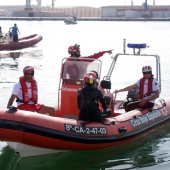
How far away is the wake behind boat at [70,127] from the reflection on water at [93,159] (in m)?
0.16

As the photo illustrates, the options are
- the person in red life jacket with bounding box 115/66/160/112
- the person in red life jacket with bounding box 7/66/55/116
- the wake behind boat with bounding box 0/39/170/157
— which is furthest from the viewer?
the person in red life jacket with bounding box 115/66/160/112

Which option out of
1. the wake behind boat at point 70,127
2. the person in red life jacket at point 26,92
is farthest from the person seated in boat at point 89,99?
the person in red life jacket at point 26,92

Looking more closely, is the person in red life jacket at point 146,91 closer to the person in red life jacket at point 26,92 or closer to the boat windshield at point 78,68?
the boat windshield at point 78,68

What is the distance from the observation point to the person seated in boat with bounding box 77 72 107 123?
8.45 metres

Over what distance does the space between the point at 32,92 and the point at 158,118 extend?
2.44 metres

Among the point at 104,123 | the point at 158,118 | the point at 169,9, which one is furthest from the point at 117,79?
the point at 169,9

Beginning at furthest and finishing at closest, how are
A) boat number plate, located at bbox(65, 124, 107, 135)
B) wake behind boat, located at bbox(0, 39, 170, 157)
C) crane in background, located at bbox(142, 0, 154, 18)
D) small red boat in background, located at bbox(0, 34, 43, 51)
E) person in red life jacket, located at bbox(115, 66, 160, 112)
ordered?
1. crane in background, located at bbox(142, 0, 154, 18)
2. small red boat in background, located at bbox(0, 34, 43, 51)
3. person in red life jacket, located at bbox(115, 66, 160, 112)
4. boat number plate, located at bbox(65, 124, 107, 135)
5. wake behind boat, located at bbox(0, 39, 170, 157)

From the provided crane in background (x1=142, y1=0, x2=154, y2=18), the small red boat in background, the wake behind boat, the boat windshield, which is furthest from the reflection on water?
crane in background (x1=142, y1=0, x2=154, y2=18)

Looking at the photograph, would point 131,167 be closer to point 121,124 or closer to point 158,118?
point 121,124

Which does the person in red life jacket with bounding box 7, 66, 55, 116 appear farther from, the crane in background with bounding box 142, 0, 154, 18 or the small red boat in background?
the crane in background with bounding box 142, 0, 154, 18

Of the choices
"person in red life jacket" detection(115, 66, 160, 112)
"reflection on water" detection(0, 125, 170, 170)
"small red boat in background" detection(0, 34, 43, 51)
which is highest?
"person in red life jacket" detection(115, 66, 160, 112)

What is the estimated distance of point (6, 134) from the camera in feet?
26.2

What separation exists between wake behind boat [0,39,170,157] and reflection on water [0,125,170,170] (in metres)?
0.16

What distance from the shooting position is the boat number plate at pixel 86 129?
832 cm
